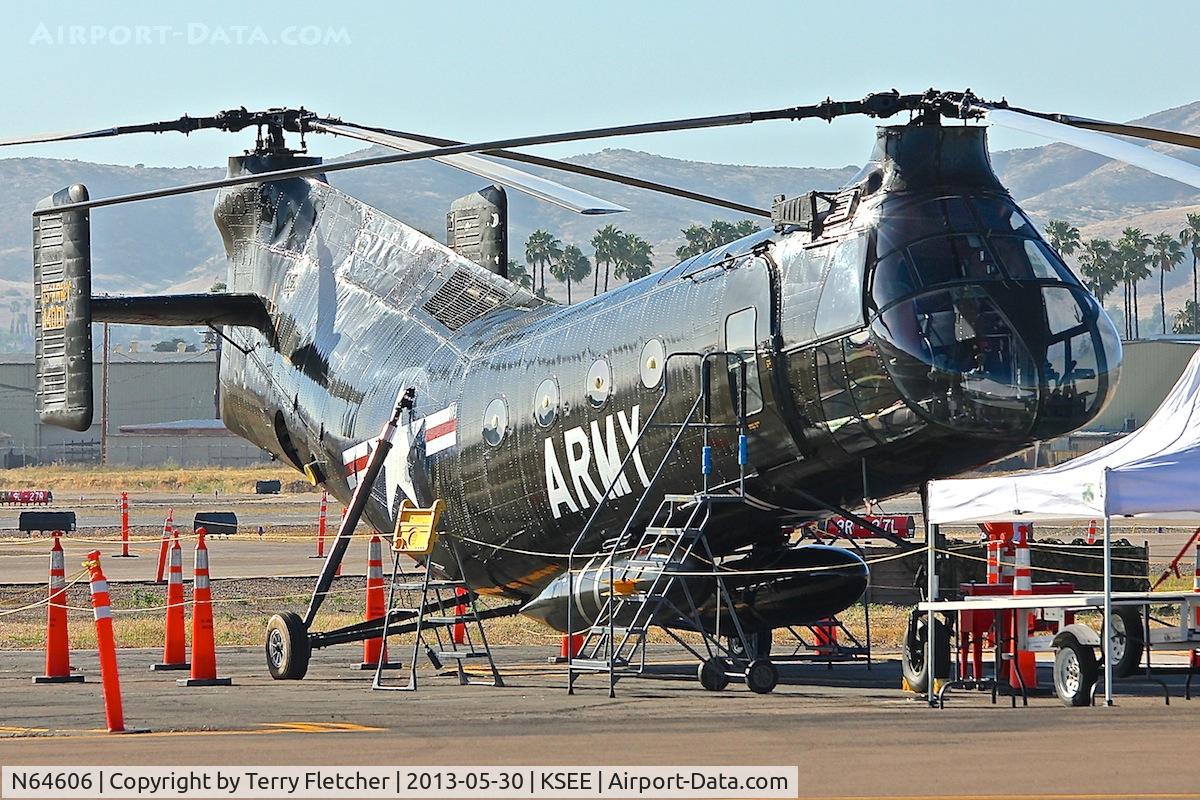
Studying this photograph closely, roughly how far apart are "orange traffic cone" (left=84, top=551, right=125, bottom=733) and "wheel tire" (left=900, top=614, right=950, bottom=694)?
6.90m

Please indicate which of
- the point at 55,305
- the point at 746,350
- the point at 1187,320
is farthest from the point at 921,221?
the point at 1187,320

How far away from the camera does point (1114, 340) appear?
14758 millimetres

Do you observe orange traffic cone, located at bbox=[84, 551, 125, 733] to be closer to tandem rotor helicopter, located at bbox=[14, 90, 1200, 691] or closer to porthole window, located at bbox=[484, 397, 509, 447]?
tandem rotor helicopter, located at bbox=[14, 90, 1200, 691]

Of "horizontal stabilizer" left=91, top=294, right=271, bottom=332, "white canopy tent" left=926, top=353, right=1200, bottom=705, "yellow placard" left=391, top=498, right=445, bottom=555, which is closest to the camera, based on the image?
"white canopy tent" left=926, top=353, right=1200, bottom=705

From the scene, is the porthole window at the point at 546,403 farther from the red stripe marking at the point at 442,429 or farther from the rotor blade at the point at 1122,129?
the rotor blade at the point at 1122,129

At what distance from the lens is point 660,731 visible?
11.9 metres

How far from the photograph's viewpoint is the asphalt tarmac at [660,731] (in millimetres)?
9617

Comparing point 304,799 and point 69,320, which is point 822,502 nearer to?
point 304,799

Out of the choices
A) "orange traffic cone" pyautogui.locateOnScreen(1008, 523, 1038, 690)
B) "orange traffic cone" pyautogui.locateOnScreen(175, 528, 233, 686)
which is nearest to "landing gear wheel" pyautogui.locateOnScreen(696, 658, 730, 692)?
"orange traffic cone" pyautogui.locateOnScreen(1008, 523, 1038, 690)

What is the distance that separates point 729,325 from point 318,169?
13.4ft

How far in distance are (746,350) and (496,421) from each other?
4.10 meters
